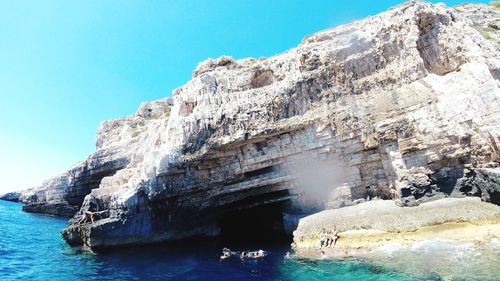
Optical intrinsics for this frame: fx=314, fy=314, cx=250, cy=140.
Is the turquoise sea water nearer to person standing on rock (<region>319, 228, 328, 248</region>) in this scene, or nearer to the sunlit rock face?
person standing on rock (<region>319, 228, 328, 248</region>)

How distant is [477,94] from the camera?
18.6 metres

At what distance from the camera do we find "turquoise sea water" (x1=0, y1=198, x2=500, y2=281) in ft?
46.2

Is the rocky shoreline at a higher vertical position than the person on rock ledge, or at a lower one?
lower

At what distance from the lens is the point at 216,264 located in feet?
65.1

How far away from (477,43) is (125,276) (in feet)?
92.1

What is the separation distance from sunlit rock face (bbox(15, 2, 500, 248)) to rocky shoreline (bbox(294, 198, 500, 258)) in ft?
4.59

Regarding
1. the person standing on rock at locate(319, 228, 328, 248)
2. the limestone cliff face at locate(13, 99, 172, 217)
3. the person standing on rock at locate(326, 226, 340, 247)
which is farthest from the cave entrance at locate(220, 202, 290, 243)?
the limestone cliff face at locate(13, 99, 172, 217)

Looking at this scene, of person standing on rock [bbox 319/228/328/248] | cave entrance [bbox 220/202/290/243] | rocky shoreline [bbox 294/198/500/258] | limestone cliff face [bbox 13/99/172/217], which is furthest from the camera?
limestone cliff face [bbox 13/99/172/217]

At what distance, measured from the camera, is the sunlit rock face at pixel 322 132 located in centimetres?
1966

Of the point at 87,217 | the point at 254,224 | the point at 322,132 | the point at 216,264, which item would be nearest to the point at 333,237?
the point at 216,264

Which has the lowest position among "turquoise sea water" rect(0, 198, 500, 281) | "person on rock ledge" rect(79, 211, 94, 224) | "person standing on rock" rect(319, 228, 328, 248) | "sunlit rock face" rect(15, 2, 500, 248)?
"turquoise sea water" rect(0, 198, 500, 281)

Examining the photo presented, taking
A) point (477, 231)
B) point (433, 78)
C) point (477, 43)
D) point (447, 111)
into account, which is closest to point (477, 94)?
point (447, 111)

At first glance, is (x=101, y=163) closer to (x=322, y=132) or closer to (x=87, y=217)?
(x=87, y=217)

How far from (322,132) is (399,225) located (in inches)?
323
